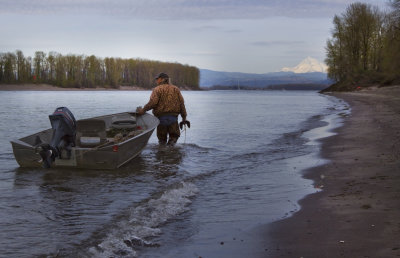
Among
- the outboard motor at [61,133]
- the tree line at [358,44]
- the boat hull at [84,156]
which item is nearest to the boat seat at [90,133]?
the boat hull at [84,156]

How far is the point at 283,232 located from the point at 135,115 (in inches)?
386

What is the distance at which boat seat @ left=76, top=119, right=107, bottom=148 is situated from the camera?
10305 mm

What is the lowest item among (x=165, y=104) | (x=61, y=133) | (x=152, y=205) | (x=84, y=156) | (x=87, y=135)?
(x=152, y=205)

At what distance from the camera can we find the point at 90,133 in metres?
10.6

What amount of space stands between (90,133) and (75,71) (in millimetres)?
154413

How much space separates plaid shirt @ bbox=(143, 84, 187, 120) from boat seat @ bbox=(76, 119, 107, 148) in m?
2.28

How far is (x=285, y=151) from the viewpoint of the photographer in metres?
12.8

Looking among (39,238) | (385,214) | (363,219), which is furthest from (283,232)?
(39,238)

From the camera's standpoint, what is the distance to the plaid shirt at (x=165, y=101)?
498 inches

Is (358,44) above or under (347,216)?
above

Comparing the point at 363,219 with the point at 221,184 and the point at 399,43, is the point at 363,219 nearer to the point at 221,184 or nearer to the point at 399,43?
the point at 221,184

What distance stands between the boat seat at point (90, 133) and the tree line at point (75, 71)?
133m

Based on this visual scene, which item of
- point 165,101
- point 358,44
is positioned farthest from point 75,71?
point 165,101

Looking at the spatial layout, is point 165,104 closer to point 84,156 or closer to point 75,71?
point 84,156
